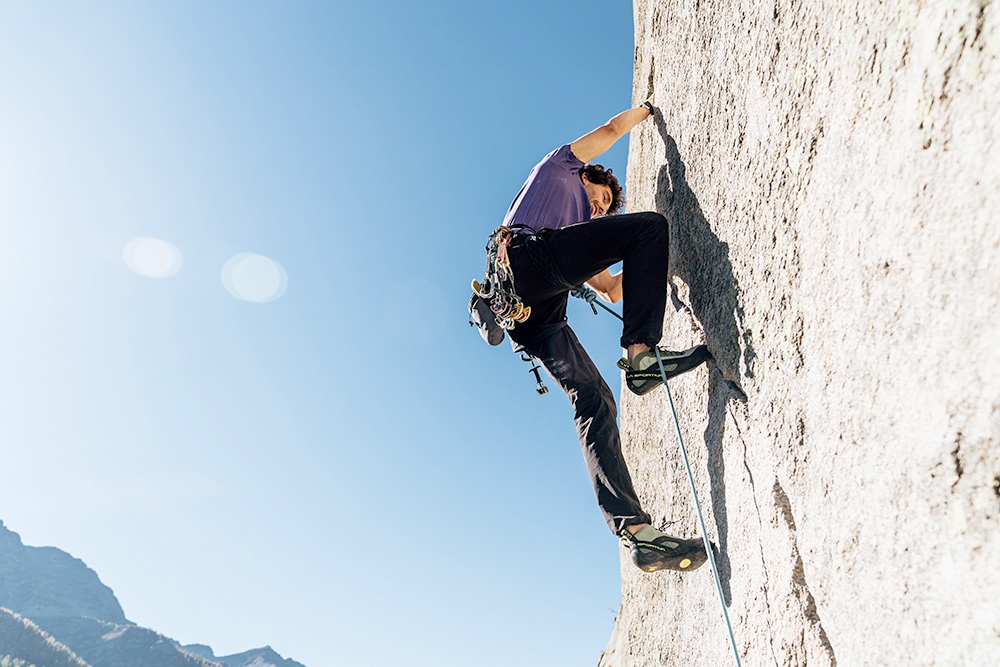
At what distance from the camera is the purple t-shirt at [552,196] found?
3.61 metres

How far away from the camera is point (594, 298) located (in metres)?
3.70

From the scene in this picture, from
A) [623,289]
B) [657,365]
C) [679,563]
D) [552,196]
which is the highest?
[552,196]

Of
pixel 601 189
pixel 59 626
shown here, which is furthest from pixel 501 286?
pixel 59 626

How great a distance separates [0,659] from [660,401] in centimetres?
14180

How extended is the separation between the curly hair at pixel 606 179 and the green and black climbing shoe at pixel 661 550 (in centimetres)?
231

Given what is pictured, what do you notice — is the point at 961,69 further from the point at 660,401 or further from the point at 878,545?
the point at 660,401

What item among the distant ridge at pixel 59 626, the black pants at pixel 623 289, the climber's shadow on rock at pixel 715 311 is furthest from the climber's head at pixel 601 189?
the distant ridge at pixel 59 626

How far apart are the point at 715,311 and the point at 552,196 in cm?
124

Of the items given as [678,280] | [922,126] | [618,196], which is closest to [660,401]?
[678,280]

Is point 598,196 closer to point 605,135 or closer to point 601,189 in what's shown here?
point 601,189

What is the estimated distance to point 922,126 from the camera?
4.95 ft

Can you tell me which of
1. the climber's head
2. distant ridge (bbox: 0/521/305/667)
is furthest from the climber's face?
distant ridge (bbox: 0/521/305/667)

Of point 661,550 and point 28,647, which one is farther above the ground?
point 28,647

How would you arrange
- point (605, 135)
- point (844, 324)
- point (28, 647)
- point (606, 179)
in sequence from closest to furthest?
point (844, 324) < point (605, 135) < point (606, 179) < point (28, 647)
